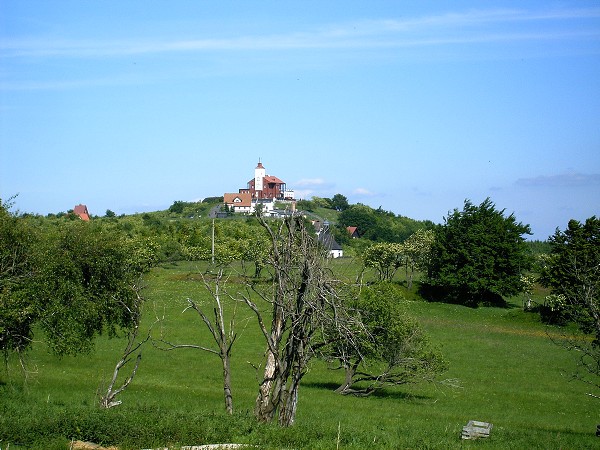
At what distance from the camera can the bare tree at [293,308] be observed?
49.0 feet

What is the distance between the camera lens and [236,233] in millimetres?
91312

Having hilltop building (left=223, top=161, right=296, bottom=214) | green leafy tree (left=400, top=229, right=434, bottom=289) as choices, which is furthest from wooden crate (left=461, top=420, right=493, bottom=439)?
hilltop building (left=223, top=161, right=296, bottom=214)

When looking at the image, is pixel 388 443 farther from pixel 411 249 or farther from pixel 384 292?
pixel 411 249

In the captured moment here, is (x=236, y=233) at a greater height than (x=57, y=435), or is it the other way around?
(x=236, y=233)

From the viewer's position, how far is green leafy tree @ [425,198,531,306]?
71.4m

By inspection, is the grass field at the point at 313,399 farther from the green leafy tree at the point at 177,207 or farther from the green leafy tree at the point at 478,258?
the green leafy tree at the point at 177,207

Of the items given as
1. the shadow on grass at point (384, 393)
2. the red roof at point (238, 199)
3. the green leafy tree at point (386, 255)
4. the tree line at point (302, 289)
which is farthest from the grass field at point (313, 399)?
the red roof at point (238, 199)

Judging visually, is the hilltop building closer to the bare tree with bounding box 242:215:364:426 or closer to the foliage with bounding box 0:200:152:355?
the foliage with bounding box 0:200:152:355

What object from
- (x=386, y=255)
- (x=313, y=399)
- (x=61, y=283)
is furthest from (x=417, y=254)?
(x=61, y=283)

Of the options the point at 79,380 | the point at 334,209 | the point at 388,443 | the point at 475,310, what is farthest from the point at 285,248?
the point at 334,209

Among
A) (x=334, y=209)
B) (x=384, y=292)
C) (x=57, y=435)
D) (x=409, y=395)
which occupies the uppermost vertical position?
(x=334, y=209)

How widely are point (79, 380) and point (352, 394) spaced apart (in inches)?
536

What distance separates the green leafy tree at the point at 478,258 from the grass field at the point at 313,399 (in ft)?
13.8

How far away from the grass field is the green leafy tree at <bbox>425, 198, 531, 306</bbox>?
420 centimetres
